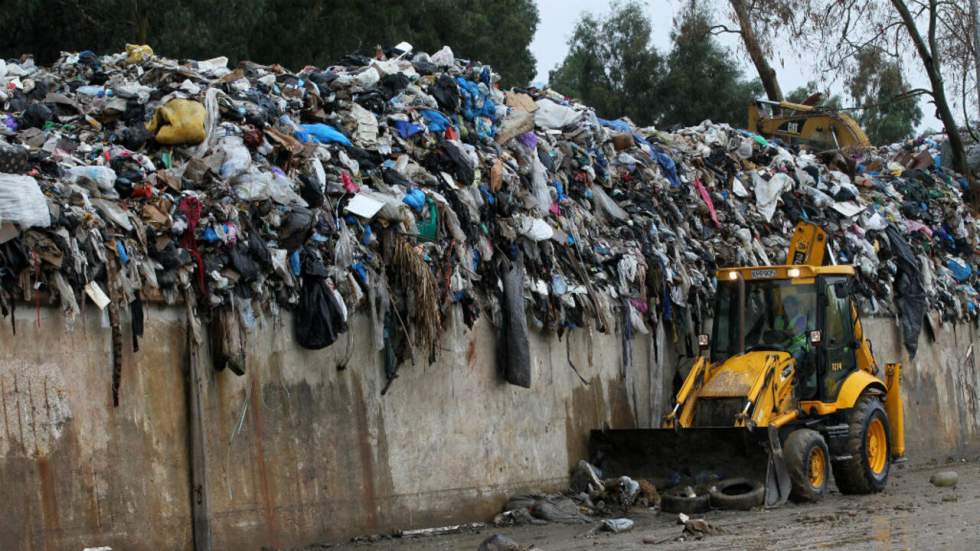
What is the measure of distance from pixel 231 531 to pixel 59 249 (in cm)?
264

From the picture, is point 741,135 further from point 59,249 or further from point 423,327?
point 59,249

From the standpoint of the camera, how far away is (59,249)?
9734 millimetres

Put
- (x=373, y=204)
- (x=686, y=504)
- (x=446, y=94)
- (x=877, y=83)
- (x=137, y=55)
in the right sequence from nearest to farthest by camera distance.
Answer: (x=373, y=204) → (x=686, y=504) → (x=137, y=55) → (x=446, y=94) → (x=877, y=83)

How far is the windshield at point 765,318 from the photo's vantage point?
14227 millimetres

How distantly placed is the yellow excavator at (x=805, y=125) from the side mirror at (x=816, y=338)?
8.58 meters

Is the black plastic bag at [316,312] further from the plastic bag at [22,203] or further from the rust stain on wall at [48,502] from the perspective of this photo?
the rust stain on wall at [48,502]

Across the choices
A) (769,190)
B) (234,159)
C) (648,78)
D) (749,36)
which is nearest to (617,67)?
(648,78)

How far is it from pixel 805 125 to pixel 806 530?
13062mm

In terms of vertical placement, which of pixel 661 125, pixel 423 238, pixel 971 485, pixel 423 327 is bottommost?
pixel 971 485

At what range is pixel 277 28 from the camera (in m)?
28.3

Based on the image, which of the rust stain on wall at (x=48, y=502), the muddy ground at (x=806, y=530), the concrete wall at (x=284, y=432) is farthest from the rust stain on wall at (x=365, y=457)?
the rust stain on wall at (x=48, y=502)

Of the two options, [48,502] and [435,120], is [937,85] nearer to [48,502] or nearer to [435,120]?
[435,120]

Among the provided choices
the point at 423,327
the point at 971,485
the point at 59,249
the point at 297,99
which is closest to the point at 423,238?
the point at 423,327

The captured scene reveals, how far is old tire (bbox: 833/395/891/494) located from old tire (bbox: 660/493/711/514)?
198 cm
